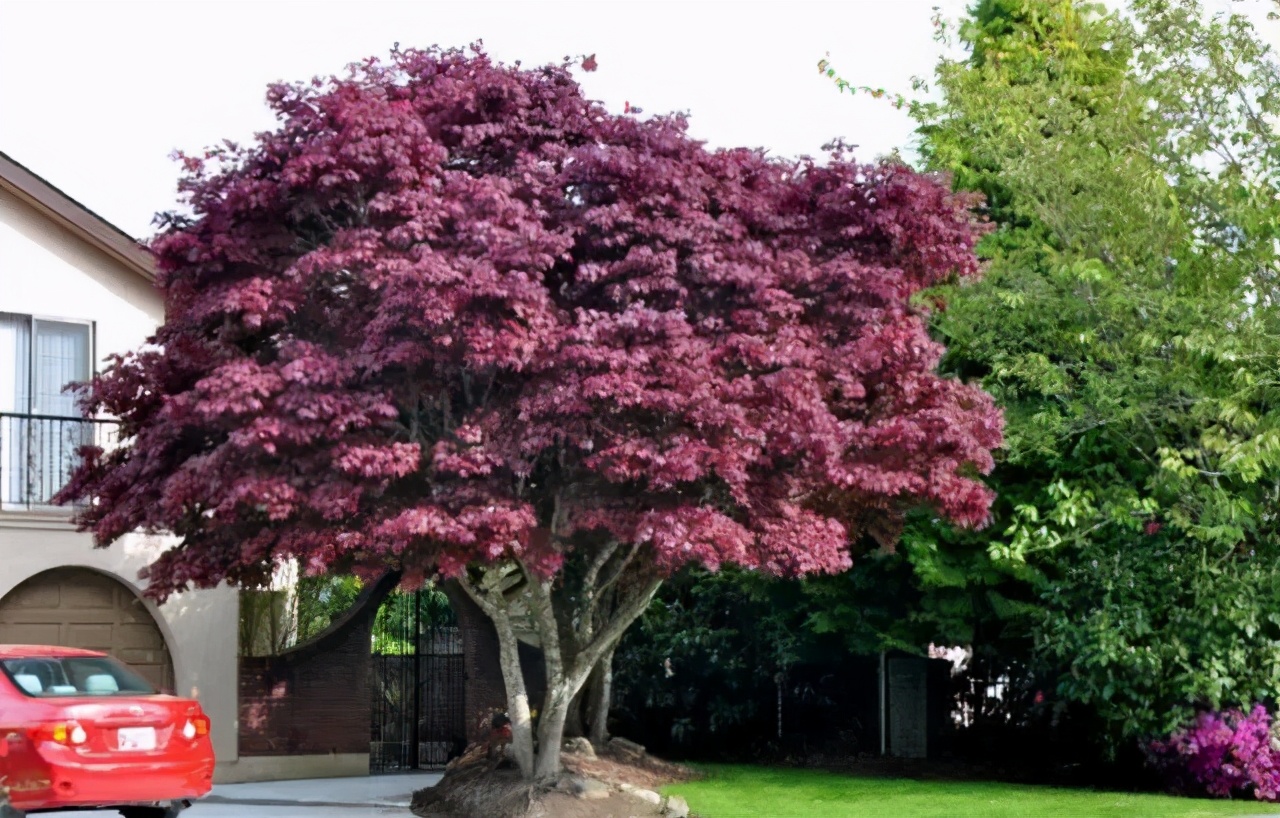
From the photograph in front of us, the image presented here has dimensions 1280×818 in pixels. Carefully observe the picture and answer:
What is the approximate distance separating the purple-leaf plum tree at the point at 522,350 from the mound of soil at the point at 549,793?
1712mm

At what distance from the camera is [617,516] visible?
48.5 ft

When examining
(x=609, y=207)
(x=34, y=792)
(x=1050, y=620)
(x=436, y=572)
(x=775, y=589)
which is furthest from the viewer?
(x=775, y=589)

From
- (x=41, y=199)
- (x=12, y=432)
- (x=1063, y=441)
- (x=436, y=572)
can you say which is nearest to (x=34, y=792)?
(x=436, y=572)

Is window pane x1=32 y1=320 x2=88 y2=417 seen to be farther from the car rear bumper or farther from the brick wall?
the car rear bumper

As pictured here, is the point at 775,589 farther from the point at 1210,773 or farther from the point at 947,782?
the point at 1210,773

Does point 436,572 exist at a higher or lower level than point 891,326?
lower

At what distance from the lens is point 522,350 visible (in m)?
14.3

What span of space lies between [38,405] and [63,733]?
8041 mm

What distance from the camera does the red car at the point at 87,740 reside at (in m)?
12.5

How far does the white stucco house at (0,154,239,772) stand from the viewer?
19.3 metres

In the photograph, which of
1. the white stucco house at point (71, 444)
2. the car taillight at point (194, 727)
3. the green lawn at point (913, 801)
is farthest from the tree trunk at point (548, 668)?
the white stucco house at point (71, 444)

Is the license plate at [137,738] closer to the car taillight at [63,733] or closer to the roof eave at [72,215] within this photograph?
the car taillight at [63,733]

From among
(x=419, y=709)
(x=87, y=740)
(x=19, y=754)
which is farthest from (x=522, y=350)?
(x=419, y=709)

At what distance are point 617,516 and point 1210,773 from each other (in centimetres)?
780
